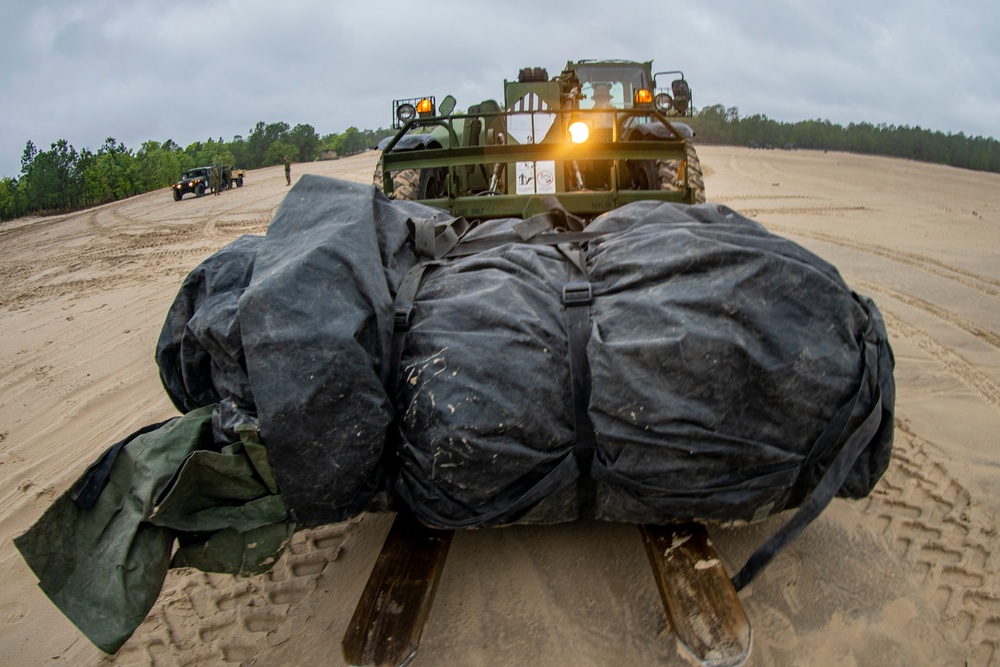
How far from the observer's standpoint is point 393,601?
180cm

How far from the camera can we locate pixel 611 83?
7.99m

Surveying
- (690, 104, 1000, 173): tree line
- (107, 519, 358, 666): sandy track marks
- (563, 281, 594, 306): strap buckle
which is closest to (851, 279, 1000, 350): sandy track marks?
(563, 281, 594, 306): strap buckle

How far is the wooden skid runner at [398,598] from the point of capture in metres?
1.65

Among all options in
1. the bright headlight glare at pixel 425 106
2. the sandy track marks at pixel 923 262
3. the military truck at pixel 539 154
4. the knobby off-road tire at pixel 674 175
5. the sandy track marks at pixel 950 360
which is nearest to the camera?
the sandy track marks at pixel 950 360

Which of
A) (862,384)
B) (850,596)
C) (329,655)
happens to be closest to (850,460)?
(862,384)

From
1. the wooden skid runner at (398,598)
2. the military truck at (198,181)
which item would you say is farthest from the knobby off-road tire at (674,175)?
the military truck at (198,181)

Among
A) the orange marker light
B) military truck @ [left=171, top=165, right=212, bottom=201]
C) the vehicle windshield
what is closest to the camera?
the orange marker light

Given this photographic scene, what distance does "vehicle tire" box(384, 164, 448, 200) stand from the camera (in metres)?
5.22

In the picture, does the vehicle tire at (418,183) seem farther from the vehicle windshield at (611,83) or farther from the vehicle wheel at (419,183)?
the vehicle windshield at (611,83)

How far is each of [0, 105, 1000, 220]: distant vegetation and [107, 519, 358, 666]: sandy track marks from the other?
1162 cm

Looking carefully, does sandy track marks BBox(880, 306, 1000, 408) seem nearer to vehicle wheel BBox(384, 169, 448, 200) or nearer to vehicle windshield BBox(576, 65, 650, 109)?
vehicle wheel BBox(384, 169, 448, 200)

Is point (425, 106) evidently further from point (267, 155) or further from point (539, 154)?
point (267, 155)

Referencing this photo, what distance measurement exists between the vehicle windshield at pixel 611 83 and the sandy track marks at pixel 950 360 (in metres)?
4.23

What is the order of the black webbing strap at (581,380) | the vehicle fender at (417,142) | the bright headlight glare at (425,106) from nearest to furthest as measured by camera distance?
the black webbing strap at (581,380) < the vehicle fender at (417,142) < the bright headlight glare at (425,106)
